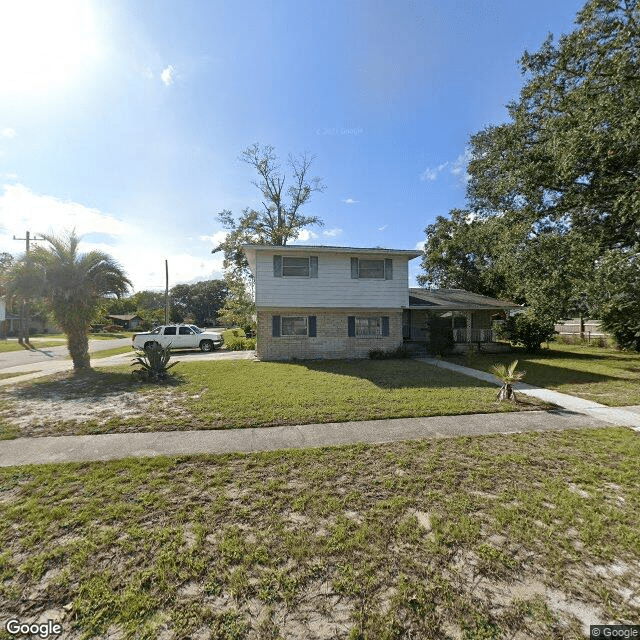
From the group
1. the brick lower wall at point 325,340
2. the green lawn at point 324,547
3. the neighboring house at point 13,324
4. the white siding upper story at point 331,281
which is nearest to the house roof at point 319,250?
the white siding upper story at point 331,281

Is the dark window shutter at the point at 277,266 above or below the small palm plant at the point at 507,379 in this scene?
above

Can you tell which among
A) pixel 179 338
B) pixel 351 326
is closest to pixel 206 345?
pixel 179 338

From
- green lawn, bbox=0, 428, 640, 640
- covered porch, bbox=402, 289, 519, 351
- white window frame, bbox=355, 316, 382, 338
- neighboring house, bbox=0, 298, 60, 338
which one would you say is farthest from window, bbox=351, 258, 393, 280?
neighboring house, bbox=0, 298, 60, 338

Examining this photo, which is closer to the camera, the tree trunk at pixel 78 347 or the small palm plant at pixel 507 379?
the small palm plant at pixel 507 379

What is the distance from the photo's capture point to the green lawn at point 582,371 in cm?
886

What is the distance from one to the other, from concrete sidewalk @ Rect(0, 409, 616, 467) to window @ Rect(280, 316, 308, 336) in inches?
391

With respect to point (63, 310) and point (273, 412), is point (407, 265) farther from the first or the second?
point (63, 310)

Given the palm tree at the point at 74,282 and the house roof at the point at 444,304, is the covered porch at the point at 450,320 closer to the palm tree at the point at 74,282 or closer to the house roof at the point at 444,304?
the house roof at the point at 444,304

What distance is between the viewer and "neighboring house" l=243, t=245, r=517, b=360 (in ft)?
48.9

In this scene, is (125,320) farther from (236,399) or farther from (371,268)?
(236,399)

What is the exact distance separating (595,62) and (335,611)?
19.3 metres

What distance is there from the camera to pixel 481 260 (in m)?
31.0

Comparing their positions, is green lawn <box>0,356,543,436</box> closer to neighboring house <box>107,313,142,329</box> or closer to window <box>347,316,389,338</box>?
window <box>347,316,389,338</box>

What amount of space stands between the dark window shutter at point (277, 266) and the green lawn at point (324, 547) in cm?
1116
